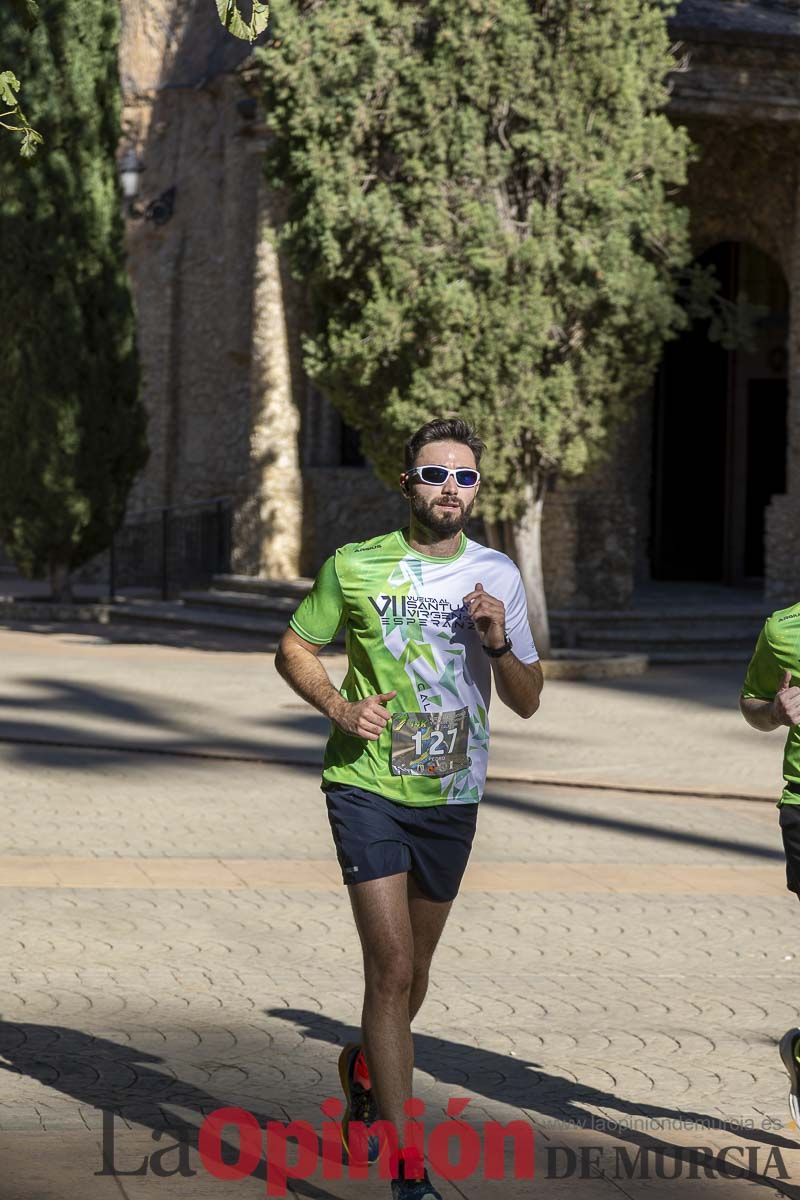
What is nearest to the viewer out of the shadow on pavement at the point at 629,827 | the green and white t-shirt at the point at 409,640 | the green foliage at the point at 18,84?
the green and white t-shirt at the point at 409,640

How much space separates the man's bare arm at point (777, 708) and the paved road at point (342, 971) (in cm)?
114

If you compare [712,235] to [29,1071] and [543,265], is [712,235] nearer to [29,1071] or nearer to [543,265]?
[543,265]

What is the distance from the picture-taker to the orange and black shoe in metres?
4.89

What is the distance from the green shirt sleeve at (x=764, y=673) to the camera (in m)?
4.98

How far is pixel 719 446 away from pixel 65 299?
8.96 meters

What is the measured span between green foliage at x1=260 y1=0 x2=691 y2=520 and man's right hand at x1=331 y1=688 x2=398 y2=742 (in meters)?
13.1

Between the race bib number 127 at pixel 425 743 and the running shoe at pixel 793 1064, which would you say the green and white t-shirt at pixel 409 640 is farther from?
the running shoe at pixel 793 1064

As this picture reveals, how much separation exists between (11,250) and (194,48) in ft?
32.4

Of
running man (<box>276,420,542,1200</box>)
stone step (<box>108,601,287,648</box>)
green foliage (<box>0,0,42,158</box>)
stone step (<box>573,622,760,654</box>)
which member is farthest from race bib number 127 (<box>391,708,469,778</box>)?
stone step (<box>108,601,287,648</box>)

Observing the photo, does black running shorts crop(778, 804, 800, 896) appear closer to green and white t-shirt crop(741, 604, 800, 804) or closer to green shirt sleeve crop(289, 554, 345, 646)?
green and white t-shirt crop(741, 604, 800, 804)

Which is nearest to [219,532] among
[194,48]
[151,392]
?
[151,392]

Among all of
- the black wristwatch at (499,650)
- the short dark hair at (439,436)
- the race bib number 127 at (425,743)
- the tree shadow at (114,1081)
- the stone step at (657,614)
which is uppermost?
the short dark hair at (439,436)

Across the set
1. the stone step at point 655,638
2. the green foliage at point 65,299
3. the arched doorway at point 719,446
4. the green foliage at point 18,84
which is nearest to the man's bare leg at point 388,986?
the green foliage at point 18,84

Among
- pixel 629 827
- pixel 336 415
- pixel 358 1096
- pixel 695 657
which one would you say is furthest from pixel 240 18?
pixel 336 415
